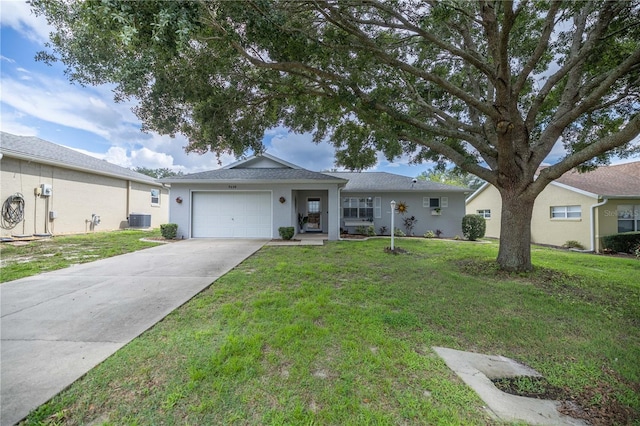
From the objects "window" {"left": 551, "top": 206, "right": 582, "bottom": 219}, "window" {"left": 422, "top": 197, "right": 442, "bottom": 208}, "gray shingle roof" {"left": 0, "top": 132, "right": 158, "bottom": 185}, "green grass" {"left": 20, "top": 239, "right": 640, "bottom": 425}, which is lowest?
"green grass" {"left": 20, "top": 239, "right": 640, "bottom": 425}

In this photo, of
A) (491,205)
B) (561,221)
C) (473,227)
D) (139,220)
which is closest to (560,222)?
(561,221)

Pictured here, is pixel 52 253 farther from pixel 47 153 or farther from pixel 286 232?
pixel 286 232

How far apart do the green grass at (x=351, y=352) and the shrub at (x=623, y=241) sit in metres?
8.90

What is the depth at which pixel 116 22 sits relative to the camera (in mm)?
3066

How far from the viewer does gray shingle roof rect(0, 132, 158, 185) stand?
33.9ft

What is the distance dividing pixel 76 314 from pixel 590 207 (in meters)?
19.1

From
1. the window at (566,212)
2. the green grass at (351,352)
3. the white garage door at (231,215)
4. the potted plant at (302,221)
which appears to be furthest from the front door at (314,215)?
the window at (566,212)

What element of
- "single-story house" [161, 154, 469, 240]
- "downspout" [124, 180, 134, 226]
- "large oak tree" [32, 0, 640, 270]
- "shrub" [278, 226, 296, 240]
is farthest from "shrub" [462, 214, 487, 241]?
"downspout" [124, 180, 134, 226]

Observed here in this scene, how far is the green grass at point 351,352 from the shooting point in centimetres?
203

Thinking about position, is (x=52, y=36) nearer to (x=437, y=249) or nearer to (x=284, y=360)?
(x=284, y=360)

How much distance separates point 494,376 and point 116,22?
19.1 ft

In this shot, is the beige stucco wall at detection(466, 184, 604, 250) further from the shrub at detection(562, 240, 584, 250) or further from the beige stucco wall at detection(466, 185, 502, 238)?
the beige stucco wall at detection(466, 185, 502, 238)

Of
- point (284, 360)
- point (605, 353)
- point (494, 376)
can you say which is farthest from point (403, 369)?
point (605, 353)

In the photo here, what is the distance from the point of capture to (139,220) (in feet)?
53.8
